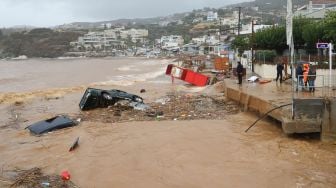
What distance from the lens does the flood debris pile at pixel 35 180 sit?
11.4 metres

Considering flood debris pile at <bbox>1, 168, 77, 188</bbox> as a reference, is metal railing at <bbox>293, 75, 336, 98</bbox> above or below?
above

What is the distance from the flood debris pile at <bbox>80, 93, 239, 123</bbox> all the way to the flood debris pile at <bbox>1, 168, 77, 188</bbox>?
291 inches

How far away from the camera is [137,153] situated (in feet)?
46.7

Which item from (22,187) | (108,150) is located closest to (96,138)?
(108,150)

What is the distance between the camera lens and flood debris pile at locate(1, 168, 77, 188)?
11383mm

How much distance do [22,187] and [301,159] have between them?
303 inches

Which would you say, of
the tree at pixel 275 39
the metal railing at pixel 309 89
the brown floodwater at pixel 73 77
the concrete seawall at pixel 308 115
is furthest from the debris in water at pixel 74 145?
the brown floodwater at pixel 73 77

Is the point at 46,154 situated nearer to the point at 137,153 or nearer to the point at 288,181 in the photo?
the point at 137,153

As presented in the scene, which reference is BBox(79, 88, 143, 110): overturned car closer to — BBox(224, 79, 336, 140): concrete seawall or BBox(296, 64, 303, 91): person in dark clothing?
BBox(296, 64, 303, 91): person in dark clothing

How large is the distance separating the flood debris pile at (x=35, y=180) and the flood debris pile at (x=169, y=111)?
24.2 ft

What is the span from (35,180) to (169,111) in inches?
406

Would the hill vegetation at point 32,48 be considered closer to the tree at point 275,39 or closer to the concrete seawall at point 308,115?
the tree at point 275,39

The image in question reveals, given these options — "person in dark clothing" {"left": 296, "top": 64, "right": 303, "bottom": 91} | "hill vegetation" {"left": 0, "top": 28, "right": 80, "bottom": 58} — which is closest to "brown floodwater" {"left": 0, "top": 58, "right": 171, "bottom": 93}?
"person in dark clothing" {"left": 296, "top": 64, "right": 303, "bottom": 91}

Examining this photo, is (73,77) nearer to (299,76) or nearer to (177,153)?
(299,76)
